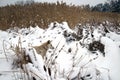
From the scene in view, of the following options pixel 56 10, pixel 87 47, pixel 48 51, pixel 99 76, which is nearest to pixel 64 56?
pixel 48 51

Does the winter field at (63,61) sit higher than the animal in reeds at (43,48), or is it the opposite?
the animal in reeds at (43,48)

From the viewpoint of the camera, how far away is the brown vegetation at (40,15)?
25.8 feet

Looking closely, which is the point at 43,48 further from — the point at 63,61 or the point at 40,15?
the point at 40,15

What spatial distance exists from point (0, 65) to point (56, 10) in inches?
266

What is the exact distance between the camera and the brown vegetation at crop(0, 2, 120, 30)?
25.8ft

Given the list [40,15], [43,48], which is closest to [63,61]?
[43,48]

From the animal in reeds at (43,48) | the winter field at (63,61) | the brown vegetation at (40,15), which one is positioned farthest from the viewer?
the brown vegetation at (40,15)

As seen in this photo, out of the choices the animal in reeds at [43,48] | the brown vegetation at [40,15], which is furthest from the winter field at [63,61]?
the brown vegetation at [40,15]

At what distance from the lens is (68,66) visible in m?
2.78

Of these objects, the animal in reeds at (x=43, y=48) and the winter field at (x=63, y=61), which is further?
the animal in reeds at (x=43, y=48)

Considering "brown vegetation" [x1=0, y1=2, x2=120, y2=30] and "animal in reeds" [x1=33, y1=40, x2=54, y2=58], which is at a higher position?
"brown vegetation" [x1=0, y1=2, x2=120, y2=30]

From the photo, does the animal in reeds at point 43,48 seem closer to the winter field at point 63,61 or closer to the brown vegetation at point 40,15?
the winter field at point 63,61

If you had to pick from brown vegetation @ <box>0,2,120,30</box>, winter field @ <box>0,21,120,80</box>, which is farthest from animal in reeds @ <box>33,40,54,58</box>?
brown vegetation @ <box>0,2,120,30</box>

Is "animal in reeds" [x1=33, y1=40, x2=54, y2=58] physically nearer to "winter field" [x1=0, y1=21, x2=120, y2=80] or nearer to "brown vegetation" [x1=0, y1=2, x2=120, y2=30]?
"winter field" [x1=0, y1=21, x2=120, y2=80]
